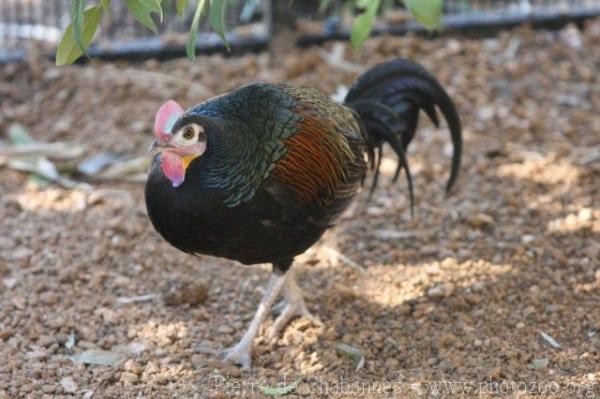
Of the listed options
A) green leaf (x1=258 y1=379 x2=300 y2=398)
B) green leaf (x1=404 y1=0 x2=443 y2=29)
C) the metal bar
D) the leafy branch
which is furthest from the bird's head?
the metal bar

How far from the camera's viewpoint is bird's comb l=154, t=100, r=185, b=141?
3.57 meters

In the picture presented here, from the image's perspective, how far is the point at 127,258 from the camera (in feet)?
16.9

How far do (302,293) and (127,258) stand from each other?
1.12 metres

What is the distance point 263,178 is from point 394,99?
128 cm

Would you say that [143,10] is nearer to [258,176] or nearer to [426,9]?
[426,9]

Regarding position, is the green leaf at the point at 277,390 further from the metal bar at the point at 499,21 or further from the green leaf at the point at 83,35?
the metal bar at the point at 499,21

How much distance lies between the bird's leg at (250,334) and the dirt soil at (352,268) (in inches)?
3.4

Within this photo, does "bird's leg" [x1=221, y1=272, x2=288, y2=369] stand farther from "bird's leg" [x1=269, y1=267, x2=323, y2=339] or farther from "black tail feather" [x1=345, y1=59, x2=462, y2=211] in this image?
"black tail feather" [x1=345, y1=59, x2=462, y2=211]

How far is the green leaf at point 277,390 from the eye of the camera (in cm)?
374

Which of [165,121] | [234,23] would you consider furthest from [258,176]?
[234,23]

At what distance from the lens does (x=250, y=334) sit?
4.23 m

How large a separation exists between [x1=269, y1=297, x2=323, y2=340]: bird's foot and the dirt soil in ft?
0.16

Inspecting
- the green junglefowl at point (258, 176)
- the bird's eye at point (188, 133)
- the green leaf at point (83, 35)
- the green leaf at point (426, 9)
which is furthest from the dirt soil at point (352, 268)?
the green leaf at point (426, 9)

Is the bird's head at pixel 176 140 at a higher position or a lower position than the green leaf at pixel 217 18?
lower
